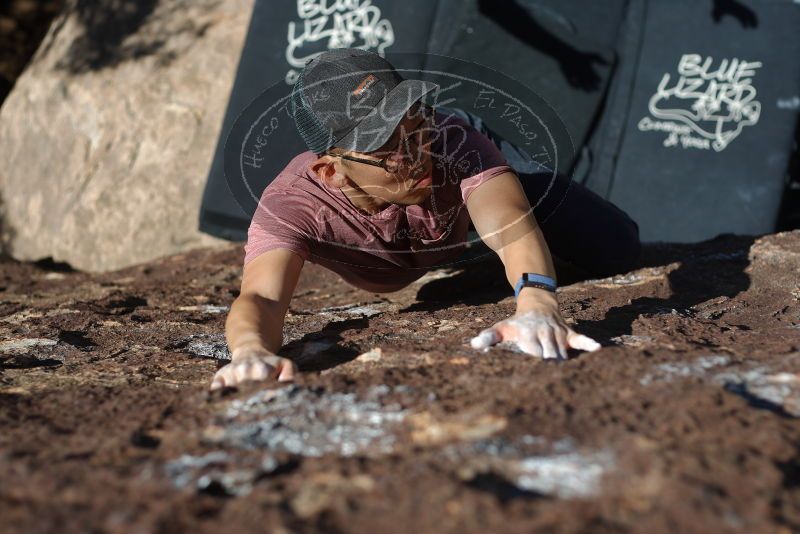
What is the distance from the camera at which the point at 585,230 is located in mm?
3076

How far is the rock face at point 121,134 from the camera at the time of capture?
16.3 ft

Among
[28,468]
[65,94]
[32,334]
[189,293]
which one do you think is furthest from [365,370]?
[65,94]

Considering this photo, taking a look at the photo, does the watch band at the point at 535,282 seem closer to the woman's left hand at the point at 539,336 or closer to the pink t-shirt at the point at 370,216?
the woman's left hand at the point at 539,336

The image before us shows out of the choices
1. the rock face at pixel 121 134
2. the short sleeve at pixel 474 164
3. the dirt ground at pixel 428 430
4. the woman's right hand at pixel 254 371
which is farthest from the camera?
the rock face at pixel 121 134

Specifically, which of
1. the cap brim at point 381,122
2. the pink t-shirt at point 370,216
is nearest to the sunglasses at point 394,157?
the cap brim at point 381,122

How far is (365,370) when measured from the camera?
195 cm

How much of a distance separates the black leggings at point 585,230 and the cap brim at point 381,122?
0.94m

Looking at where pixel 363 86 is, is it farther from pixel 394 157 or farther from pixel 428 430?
pixel 428 430

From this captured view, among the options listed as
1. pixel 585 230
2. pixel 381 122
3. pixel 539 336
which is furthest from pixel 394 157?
pixel 585 230

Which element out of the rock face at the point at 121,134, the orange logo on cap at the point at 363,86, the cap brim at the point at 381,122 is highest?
the orange logo on cap at the point at 363,86

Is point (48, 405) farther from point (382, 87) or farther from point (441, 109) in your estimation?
point (441, 109)

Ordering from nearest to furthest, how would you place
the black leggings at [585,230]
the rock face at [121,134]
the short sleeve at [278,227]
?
the short sleeve at [278,227]
the black leggings at [585,230]
the rock face at [121,134]

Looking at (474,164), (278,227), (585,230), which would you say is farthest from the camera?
(585,230)

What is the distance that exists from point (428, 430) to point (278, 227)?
3.23 feet
